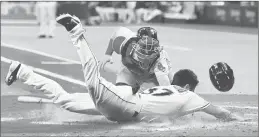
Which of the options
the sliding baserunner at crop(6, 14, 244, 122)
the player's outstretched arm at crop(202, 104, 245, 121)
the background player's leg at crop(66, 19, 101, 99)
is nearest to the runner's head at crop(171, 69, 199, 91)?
the sliding baserunner at crop(6, 14, 244, 122)

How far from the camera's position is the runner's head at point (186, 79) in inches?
312

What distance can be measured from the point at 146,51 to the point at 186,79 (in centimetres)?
58

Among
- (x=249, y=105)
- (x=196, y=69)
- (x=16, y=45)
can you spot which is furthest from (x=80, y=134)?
(x=16, y=45)

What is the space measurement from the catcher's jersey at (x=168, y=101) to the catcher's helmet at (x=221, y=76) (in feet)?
1.61

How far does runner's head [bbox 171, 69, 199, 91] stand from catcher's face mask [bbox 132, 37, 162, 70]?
287 millimetres

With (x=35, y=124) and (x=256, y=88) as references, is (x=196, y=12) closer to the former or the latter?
(x=256, y=88)

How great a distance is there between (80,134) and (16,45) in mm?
13254

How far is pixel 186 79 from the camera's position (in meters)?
7.95

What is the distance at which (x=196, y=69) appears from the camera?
14836 millimetres

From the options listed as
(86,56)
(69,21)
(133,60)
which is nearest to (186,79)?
(133,60)

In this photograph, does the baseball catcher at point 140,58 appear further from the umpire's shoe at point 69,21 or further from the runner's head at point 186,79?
the umpire's shoe at point 69,21

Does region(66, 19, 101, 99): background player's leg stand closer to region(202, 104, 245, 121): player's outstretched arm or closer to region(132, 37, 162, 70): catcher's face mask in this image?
region(132, 37, 162, 70): catcher's face mask

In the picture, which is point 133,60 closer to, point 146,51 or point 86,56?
point 146,51

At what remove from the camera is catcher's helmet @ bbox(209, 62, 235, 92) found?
746 centimetres
